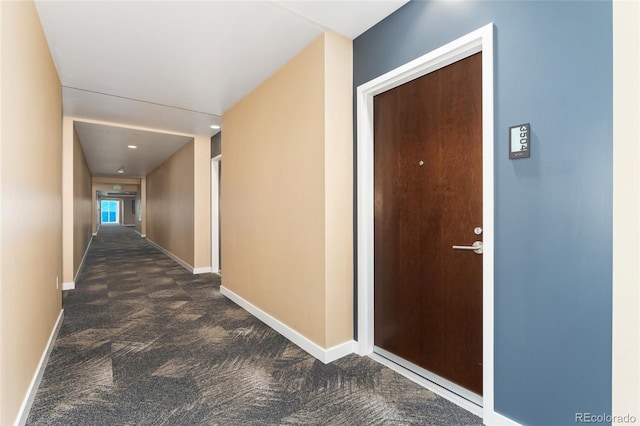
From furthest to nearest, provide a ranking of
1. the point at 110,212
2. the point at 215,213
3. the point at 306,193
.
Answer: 1. the point at 110,212
2. the point at 215,213
3. the point at 306,193

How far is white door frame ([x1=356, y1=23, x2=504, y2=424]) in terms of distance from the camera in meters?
1.64

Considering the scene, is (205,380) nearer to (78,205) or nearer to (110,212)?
(78,205)

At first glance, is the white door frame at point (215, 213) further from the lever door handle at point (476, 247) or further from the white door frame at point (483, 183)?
the lever door handle at point (476, 247)

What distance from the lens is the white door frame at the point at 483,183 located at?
5.38 ft

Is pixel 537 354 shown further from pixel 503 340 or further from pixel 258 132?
pixel 258 132

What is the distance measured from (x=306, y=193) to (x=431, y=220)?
39.8 inches

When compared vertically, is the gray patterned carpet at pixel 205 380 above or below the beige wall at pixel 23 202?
below

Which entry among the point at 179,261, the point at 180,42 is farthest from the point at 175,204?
the point at 180,42

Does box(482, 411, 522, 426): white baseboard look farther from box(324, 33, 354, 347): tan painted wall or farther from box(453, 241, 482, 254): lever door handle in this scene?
box(324, 33, 354, 347): tan painted wall

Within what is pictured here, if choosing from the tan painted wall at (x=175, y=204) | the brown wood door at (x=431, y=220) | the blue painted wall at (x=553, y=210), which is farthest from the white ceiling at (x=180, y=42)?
→ the tan painted wall at (x=175, y=204)

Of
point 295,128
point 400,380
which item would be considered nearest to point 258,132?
point 295,128

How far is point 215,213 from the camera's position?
5617 mm

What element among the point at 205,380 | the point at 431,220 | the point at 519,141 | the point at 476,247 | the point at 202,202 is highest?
the point at 519,141

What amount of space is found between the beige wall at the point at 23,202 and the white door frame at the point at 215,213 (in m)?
2.99
